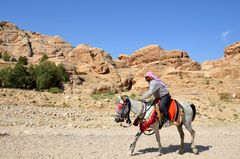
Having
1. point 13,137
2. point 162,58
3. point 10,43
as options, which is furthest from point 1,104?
point 10,43

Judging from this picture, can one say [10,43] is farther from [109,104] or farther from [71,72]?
[109,104]

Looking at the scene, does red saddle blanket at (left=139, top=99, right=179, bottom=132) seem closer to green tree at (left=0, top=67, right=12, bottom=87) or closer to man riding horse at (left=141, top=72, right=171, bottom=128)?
man riding horse at (left=141, top=72, right=171, bottom=128)

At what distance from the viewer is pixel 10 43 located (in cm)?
7750

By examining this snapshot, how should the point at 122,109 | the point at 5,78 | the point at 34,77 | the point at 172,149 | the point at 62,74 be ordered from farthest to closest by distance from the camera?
the point at 62,74
the point at 34,77
the point at 5,78
the point at 172,149
the point at 122,109

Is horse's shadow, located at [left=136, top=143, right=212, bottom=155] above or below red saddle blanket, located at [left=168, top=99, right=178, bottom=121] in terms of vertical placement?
below

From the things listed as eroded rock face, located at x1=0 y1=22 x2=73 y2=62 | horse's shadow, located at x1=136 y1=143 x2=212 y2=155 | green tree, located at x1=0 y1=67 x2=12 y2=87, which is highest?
eroded rock face, located at x1=0 y1=22 x2=73 y2=62

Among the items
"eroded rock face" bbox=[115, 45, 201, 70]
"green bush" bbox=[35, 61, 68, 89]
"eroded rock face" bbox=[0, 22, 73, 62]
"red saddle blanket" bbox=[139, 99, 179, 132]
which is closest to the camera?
"red saddle blanket" bbox=[139, 99, 179, 132]

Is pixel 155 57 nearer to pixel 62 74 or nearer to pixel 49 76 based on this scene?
pixel 62 74

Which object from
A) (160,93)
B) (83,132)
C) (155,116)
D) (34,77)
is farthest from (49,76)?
(155,116)

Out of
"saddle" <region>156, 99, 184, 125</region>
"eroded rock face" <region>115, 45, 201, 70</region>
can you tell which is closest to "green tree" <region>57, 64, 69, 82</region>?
"eroded rock face" <region>115, 45, 201, 70</region>

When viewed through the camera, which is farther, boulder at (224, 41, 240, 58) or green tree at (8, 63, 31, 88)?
boulder at (224, 41, 240, 58)

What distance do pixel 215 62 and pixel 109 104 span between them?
114 ft

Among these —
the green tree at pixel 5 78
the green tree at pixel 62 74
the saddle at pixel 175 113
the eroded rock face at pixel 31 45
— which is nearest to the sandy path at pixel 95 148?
the saddle at pixel 175 113

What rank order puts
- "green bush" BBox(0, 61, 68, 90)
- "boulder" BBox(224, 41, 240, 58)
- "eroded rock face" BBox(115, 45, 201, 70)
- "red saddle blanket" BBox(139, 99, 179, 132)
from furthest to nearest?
"boulder" BBox(224, 41, 240, 58)
"eroded rock face" BBox(115, 45, 201, 70)
"green bush" BBox(0, 61, 68, 90)
"red saddle blanket" BBox(139, 99, 179, 132)
